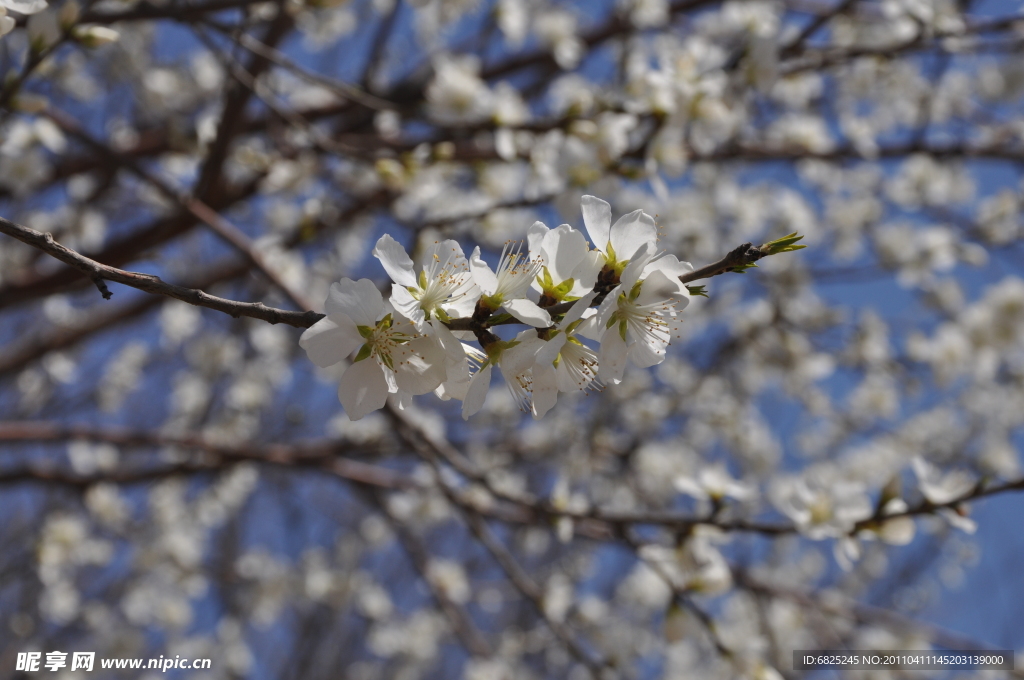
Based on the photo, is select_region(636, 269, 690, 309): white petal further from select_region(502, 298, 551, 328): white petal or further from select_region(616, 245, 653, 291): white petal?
select_region(502, 298, 551, 328): white petal

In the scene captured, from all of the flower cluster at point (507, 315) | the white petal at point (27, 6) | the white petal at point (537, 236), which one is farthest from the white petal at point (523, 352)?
the white petal at point (27, 6)

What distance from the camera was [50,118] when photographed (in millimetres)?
2168

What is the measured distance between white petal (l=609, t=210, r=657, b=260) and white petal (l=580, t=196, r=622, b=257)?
0.05 feet

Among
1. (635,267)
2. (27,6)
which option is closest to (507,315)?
(635,267)

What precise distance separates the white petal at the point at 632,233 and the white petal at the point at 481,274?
0.18 metres

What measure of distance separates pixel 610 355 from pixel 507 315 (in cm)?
15

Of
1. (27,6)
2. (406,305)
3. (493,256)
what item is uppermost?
(27,6)

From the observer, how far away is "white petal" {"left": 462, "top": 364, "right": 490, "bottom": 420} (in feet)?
2.77

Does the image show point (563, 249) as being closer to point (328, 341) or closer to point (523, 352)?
point (523, 352)

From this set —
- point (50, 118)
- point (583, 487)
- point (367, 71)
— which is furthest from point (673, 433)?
point (50, 118)

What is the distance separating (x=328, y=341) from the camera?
Answer: 2.77 feet

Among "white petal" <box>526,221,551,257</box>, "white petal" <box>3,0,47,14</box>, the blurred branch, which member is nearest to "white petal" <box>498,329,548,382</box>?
"white petal" <box>526,221,551,257</box>

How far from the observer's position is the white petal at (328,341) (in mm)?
813

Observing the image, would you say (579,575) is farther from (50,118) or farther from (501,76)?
(50,118)
